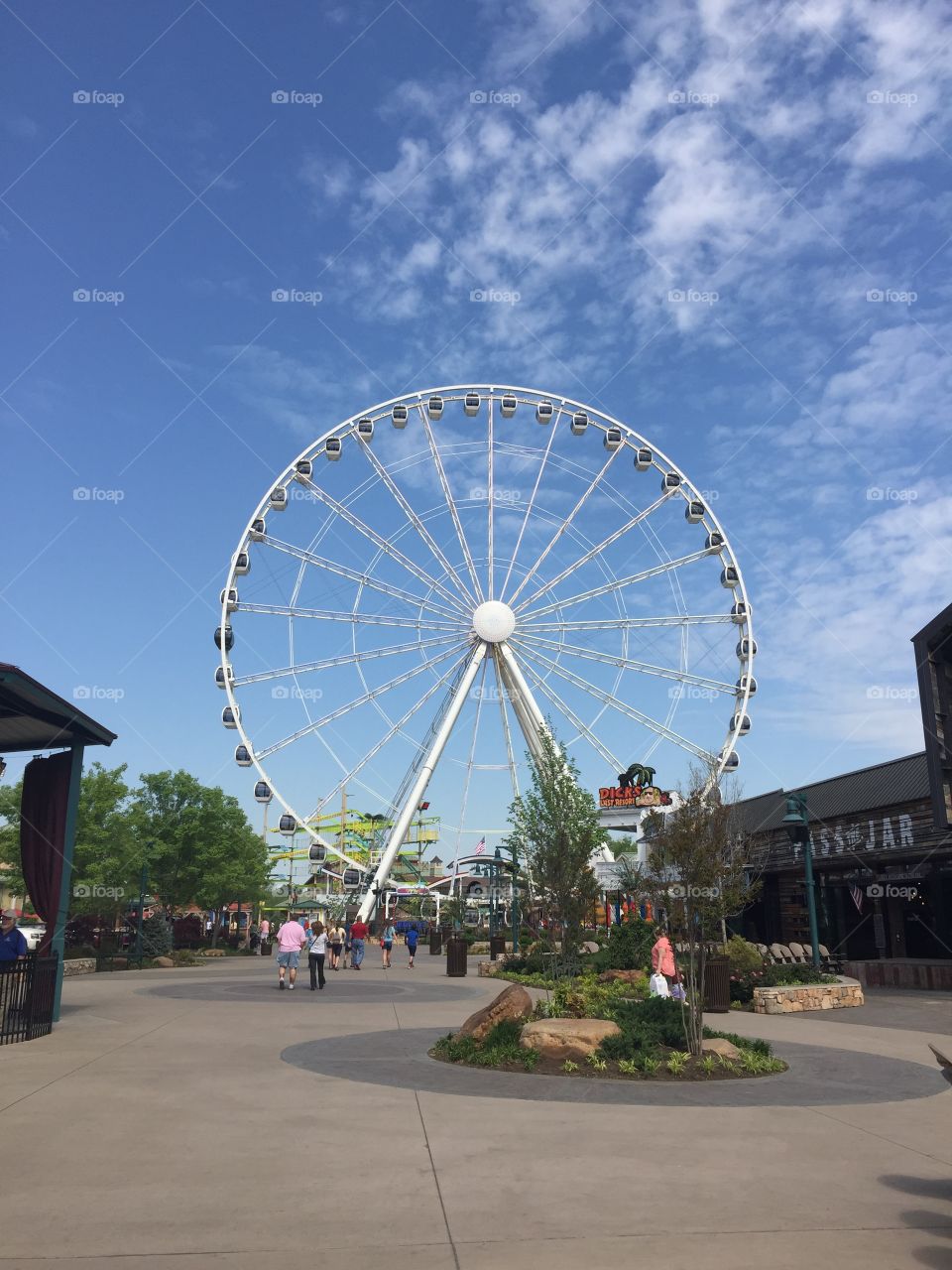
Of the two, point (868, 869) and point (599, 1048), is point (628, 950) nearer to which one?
point (868, 869)

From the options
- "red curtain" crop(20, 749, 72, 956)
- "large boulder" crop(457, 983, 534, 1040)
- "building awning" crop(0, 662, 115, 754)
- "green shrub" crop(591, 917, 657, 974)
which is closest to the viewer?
"large boulder" crop(457, 983, 534, 1040)

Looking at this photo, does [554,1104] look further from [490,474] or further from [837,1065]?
[490,474]

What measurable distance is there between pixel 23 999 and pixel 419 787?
2235 cm

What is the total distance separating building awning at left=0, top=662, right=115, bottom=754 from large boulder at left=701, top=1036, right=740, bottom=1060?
1045 centimetres

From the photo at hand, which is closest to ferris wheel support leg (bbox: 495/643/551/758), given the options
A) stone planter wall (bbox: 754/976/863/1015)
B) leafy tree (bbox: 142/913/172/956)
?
leafy tree (bbox: 142/913/172/956)

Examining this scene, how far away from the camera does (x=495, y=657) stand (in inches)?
1503

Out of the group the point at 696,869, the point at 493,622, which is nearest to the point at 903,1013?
the point at 696,869

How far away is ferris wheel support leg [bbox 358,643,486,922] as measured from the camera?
36.3 metres

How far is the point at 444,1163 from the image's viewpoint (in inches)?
284

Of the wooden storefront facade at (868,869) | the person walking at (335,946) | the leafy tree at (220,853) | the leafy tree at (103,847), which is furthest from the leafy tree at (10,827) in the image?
the wooden storefront facade at (868,869)

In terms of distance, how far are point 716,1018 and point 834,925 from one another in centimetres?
1837

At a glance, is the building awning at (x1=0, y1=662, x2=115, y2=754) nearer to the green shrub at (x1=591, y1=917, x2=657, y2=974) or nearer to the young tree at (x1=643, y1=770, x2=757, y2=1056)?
the young tree at (x1=643, y1=770, x2=757, y2=1056)

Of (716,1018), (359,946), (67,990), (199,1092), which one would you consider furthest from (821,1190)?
(359,946)

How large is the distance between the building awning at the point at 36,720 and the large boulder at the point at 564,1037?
28.4 feet
